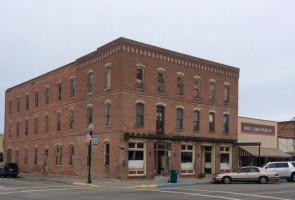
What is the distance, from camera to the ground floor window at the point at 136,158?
32822 mm

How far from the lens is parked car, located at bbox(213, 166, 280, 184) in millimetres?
31469

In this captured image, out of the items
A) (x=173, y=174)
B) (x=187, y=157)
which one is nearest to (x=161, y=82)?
(x=187, y=157)

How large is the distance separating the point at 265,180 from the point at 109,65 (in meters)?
15.6

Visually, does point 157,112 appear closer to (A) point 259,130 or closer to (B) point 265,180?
(B) point 265,180

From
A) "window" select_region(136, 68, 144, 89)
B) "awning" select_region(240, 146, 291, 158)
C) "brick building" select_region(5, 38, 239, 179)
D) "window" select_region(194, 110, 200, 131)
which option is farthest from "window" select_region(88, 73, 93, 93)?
"awning" select_region(240, 146, 291, 158)

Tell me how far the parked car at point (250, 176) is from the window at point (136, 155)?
6343mm

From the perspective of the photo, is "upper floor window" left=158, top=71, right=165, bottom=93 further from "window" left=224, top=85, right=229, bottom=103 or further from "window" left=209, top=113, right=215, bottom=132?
"window" left=224, top=85, right=229, bottom=103

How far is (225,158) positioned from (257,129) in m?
6.80

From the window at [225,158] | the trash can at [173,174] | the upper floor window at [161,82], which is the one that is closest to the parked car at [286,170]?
the window at [225,158]

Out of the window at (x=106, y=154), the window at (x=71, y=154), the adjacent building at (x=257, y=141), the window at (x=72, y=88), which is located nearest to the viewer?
the window at (x=106, y=154)

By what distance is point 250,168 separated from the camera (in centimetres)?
3183

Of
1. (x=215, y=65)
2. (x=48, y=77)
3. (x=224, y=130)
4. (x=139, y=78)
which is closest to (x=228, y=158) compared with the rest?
(x=224, y=130)

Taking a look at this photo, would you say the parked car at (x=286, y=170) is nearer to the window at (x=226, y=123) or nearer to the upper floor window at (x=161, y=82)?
the window at (x=226, y=123)

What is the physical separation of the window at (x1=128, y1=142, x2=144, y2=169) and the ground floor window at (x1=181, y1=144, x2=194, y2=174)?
4.83 metres
